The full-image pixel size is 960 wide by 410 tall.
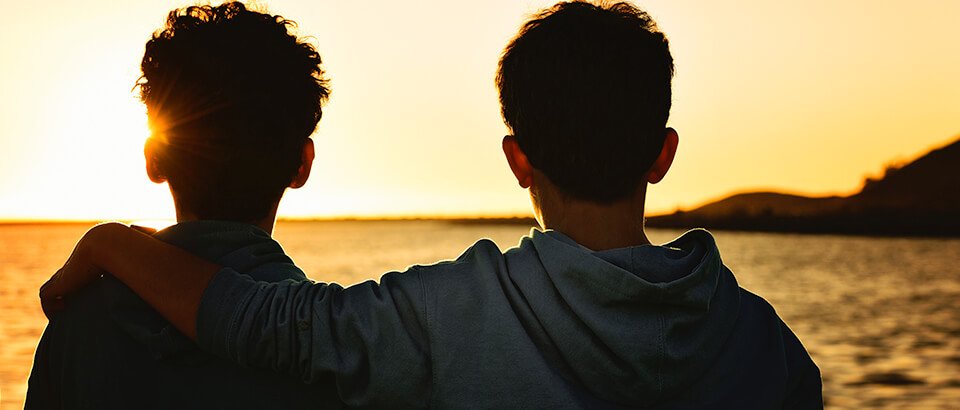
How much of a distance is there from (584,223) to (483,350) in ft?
1.04

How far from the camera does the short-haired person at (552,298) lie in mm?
1867

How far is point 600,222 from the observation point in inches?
77.2

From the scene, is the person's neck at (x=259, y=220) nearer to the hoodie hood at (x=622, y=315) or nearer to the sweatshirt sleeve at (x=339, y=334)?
the sweatshirt sleeve at (x=339, y=334)

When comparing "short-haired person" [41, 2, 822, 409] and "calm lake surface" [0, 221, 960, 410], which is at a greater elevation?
"short-haired person" [41, 2, 822, 409]

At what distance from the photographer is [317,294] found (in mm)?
1902

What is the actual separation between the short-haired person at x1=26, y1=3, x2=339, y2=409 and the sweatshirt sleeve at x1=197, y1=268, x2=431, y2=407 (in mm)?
144

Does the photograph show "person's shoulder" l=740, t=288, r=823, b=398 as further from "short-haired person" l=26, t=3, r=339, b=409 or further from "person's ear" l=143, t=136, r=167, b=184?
"person's ear" l=143, t=136, r=167, b=184

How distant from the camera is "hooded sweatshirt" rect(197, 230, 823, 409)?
1.86 m

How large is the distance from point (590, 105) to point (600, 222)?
226 mm

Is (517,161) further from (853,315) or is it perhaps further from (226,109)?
(853,315)

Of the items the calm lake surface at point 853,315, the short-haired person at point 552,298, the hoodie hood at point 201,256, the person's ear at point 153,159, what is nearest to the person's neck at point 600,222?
the short-haired person at point 552,298

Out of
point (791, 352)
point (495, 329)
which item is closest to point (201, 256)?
point (495, 329)

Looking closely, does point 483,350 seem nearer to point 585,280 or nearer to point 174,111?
point 585,280

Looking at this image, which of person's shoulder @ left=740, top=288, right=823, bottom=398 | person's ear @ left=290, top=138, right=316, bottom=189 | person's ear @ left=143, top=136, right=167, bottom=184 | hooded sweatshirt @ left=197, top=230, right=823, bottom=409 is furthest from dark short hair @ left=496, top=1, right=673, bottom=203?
person's ear @ left=143, top=136, right=167, bottom=184
